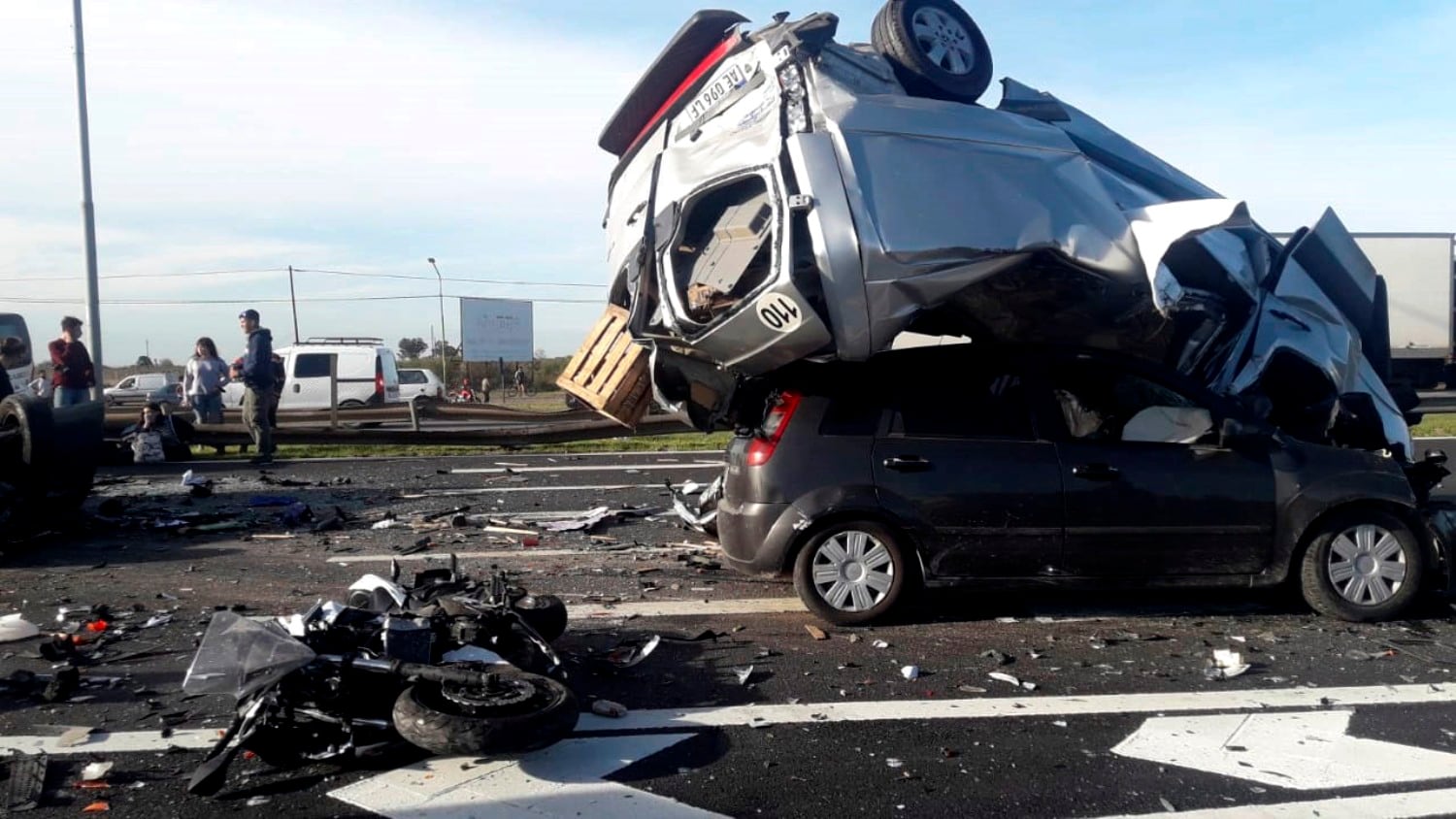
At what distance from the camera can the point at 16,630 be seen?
6129mm

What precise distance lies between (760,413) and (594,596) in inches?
61.3

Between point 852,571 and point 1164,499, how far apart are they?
177cm

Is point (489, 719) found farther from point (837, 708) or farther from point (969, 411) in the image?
point (969, 411)

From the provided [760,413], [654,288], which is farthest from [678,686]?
[654,288]

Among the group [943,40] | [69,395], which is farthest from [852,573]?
[69,395]

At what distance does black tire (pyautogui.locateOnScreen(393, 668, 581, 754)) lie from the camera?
413 centimetres

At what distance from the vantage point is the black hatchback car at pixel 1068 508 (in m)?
6.21

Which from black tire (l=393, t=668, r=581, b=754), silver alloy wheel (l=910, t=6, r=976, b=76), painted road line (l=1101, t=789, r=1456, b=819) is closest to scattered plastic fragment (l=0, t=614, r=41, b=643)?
black tire (l=393, t=668, r=581, b=754)

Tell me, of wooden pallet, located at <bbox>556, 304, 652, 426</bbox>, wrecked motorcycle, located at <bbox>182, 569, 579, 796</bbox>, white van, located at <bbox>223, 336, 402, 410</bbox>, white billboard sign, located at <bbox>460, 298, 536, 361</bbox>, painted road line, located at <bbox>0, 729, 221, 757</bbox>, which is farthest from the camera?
white billboard sign, located at <bbox>460, 298, 536, 361</bbox>

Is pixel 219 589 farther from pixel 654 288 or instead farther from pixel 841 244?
pixel 841 244

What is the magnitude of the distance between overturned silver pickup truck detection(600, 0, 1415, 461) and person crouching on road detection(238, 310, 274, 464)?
8.16m

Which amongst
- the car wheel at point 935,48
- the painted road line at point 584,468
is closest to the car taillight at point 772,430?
the car wheel at point 935,48

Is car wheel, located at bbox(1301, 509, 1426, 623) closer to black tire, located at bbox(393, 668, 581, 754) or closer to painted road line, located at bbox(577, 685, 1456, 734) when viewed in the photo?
painted road line, located at bbox(577, 685, 1456, 734)

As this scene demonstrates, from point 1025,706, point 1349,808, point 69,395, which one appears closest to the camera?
point 1349,808
